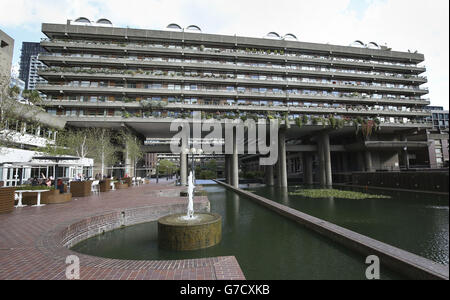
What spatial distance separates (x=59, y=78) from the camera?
2848cm

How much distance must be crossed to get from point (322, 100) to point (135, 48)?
96.4ft

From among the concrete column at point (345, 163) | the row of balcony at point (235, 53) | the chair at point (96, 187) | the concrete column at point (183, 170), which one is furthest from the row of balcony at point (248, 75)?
the chair at point (96, 187)

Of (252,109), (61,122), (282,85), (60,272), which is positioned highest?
(282,85)

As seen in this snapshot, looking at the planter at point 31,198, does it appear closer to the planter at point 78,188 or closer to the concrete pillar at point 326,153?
the planter at point 78,188

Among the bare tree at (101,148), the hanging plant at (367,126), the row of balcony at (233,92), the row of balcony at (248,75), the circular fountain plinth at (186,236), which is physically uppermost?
the row of balcony at (248,75)

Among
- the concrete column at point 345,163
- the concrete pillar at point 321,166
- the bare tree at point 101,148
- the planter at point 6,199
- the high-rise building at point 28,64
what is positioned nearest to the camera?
the planter at point 6,199

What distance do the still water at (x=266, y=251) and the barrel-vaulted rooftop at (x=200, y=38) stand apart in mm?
30770

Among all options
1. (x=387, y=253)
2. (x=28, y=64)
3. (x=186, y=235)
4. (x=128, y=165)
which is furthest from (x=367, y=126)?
(x=28, y=64)

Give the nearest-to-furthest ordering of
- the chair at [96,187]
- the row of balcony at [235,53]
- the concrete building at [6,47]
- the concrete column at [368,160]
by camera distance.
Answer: the chair at [96,187]
the row of balcony at [235,53]
the concrete building at [6,47]
the concrete column at [368,160]

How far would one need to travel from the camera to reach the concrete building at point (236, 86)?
28.3 m

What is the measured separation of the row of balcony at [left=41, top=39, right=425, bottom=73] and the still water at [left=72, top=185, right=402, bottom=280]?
29.1 m

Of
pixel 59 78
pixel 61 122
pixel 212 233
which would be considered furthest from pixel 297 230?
pixel 59 78

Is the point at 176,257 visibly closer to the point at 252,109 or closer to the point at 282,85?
the point at 252,109

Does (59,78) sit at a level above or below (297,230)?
above
